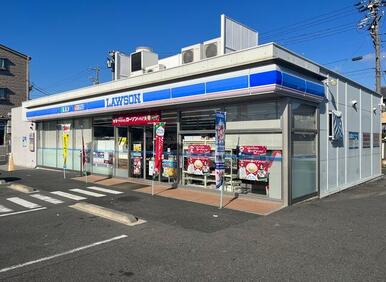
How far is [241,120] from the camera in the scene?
11.1 metres

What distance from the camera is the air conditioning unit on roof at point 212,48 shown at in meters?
13.0

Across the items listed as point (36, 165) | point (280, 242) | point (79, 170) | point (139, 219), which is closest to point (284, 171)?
point (280, 242)

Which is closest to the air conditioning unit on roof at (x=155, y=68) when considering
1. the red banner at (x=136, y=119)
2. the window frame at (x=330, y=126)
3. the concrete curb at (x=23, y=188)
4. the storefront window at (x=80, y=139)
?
the red banner at (x=136, y=119)

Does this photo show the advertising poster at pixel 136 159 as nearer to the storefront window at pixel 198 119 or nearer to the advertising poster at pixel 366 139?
the storefront window at pixel 198 119

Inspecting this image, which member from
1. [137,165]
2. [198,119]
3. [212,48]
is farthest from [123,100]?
[212,48]

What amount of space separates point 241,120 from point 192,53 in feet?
14.1

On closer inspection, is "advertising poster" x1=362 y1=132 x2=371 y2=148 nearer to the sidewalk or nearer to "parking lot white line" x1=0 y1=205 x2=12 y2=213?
the sidewalk

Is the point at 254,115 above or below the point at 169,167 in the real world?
above

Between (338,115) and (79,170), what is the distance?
12966 millimetres

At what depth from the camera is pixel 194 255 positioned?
19.4 feet

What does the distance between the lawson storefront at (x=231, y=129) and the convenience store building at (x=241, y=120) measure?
3 cm

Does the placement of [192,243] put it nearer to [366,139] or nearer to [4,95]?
[366,139]

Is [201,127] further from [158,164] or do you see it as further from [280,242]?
[280,242]

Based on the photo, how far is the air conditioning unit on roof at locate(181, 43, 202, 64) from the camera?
538 inches
